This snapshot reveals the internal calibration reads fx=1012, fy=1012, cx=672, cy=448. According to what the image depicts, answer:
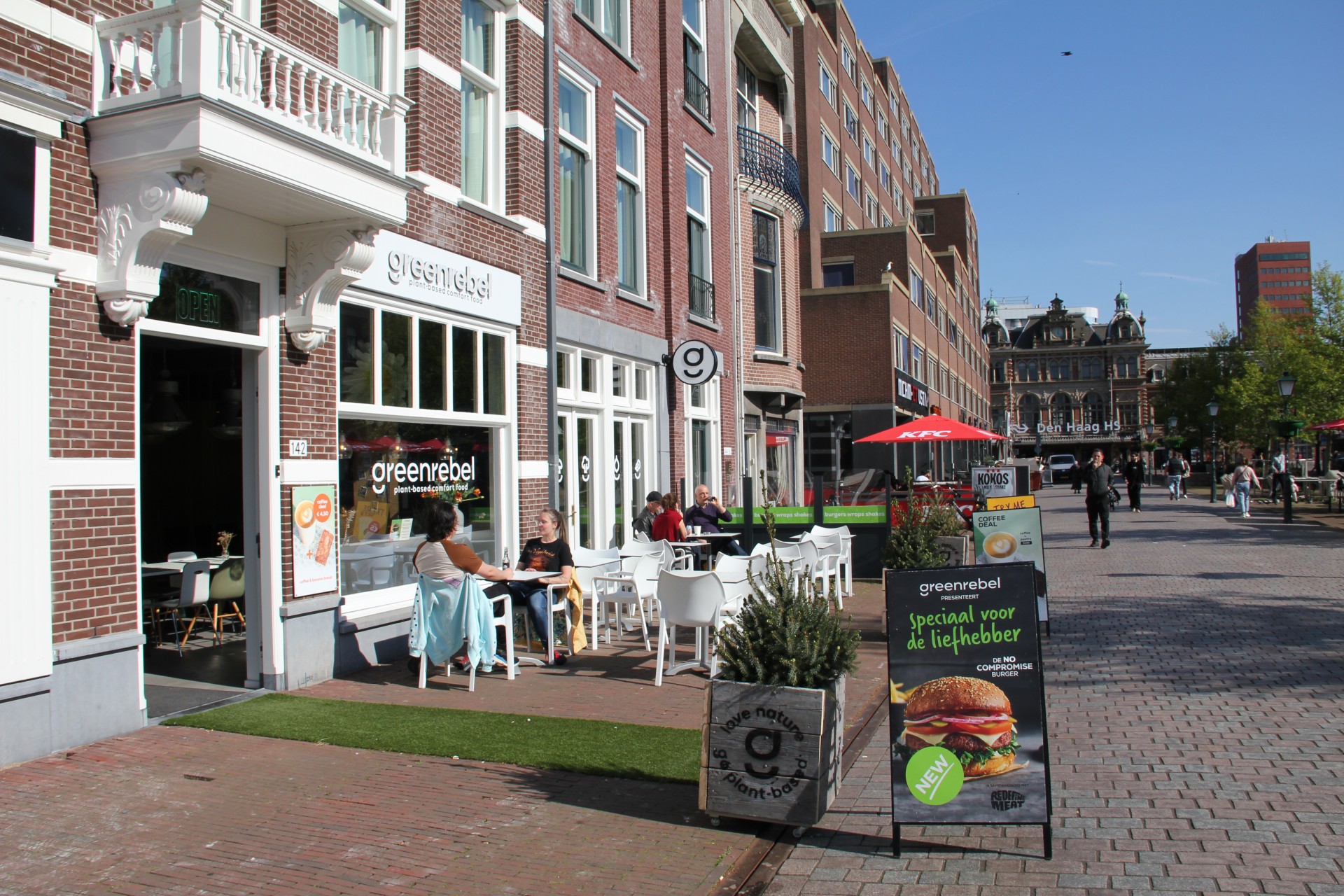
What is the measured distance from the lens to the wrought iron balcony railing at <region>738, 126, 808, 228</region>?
20.8 meters

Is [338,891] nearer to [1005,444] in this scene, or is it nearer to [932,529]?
[932,529]

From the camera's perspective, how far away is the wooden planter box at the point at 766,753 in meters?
4.80

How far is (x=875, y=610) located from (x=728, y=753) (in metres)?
7.32

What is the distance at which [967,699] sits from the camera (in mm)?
4594

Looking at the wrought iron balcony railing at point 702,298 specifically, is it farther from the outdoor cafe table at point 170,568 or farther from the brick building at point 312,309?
the outdoor cafe table at point 170,568

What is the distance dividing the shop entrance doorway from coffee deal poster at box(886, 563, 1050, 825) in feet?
17.8

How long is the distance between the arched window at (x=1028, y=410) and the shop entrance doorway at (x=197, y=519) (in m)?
112

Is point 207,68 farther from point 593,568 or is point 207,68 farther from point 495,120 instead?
point 593,568

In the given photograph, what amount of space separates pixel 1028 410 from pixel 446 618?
115 m

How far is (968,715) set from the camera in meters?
4.57

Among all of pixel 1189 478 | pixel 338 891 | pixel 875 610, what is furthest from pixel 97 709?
pixel 1189 478

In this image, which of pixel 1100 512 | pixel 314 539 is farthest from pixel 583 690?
pixel 1100 512

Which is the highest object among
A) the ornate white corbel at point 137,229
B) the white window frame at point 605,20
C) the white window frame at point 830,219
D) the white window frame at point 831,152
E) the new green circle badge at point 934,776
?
the white window frame at point 831,152

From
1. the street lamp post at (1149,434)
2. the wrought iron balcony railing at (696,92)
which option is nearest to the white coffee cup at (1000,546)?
the wrought iron balcony railing at (696,92)
